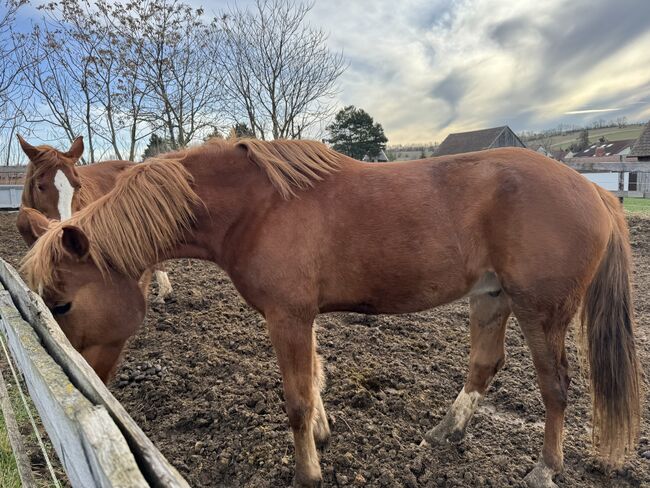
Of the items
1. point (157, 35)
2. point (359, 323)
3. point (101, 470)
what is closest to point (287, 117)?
point (157, 35)

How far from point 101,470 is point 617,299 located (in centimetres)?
271

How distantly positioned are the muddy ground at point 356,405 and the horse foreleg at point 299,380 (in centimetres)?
17

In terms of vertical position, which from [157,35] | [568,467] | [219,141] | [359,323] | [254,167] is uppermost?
[157,35]

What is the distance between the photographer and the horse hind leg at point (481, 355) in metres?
2.56

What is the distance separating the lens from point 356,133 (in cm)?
3145

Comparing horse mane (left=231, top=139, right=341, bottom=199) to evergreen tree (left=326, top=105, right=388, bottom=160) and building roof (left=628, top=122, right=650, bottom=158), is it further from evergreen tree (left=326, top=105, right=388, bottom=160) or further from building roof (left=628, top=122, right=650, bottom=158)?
evergreen tree (left=326, top=105, right=388, bottom=160)

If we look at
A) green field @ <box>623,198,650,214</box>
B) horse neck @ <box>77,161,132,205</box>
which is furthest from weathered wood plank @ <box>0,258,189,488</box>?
green field @ <box>623,198,650,214</box>

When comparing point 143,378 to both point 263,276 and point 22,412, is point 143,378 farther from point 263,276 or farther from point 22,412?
point 263,276

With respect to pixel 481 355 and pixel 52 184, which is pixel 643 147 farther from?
pixel 52 184

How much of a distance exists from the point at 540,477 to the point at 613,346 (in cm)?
88

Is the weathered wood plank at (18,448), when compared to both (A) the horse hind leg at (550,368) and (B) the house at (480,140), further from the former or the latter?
(B) the house at (480,140)

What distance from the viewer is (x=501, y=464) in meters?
2.33

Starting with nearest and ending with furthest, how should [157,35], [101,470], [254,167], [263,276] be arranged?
[101,470]
[263,276]
[254,167]
[157,35]

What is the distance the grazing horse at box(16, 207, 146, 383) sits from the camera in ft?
6.79
